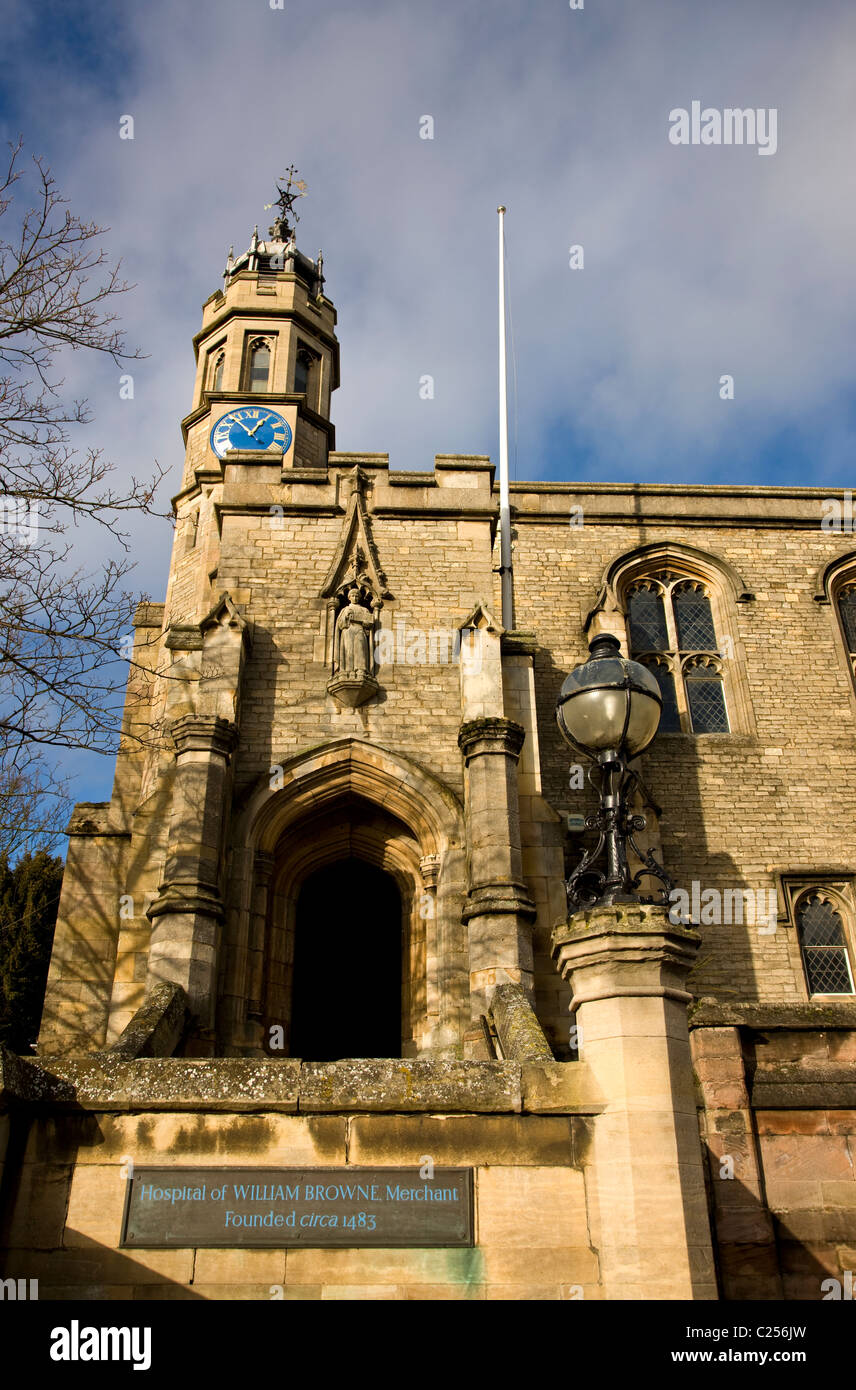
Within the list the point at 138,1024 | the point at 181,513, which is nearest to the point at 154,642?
the point at 181,513

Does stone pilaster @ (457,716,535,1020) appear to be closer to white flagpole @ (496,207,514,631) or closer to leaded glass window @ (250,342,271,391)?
white flagpole @ (496,207,514,631)

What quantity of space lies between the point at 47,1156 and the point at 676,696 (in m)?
12.8

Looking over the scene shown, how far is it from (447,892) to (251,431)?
42.7 feet

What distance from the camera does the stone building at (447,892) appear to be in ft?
18.8

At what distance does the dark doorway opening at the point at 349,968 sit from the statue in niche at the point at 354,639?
3516 millimetres

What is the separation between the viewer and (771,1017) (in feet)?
24.2

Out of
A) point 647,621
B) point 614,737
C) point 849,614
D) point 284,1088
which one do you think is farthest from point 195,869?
point 849,614

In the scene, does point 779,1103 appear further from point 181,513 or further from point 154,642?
point 181,513

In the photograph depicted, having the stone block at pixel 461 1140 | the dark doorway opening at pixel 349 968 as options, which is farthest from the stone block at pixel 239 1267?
the dark doorway opening at pixel 349 968

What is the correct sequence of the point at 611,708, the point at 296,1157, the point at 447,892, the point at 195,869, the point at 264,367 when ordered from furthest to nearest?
the point at 264,367 < the point at 447,892 < the point at 195,869 < the point at 611,708 < the point at 296,1157

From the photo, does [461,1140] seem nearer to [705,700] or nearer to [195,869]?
[195,869]

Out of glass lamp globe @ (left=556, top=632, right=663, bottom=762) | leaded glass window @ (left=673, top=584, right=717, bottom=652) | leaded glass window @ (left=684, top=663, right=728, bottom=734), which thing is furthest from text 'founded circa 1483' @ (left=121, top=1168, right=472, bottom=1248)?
leaded glass window @ (left=673, top=584, right=717, bottom=652)

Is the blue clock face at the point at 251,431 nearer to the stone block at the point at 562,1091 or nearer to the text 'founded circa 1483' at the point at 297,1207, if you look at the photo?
the stone block at the point at 562,1091

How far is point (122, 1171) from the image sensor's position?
19.0ft
